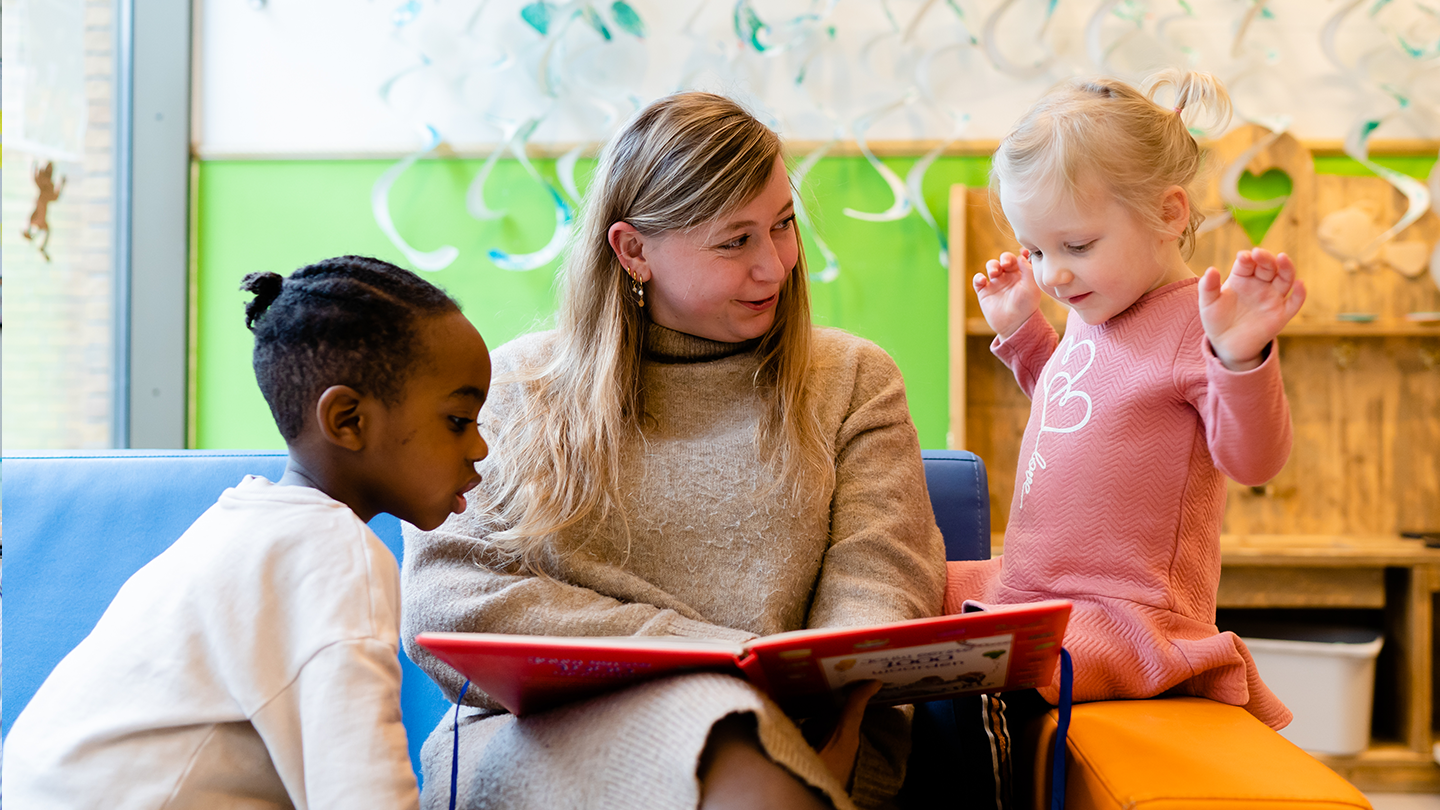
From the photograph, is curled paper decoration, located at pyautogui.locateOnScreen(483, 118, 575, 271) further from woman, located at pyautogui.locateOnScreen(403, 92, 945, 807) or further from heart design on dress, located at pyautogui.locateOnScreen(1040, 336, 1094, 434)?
heart design on dress, located at pyautogui.locateOnScreen(1040, 336, 1094, 434)

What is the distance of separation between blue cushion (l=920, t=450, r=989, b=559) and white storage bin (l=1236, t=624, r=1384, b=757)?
1.16 m

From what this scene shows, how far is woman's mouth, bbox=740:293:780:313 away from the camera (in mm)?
1188

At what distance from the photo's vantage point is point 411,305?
876 millimetres

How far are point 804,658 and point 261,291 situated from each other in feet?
1.94

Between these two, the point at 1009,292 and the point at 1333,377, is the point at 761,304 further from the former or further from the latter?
the point at 1333,377

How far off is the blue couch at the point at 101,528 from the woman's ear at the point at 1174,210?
1.55 feet

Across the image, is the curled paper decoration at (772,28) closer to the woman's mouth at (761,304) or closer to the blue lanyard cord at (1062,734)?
the woman's mouth at (761,304)

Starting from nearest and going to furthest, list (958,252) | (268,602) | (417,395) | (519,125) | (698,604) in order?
(268,602) → (417,395) → (698,604) → (958,252) → (519,125)

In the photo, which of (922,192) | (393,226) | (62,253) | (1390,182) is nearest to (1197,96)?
(922,192)

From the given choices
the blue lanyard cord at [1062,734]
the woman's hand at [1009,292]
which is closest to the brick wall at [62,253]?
the woman's hand at [1009,292]

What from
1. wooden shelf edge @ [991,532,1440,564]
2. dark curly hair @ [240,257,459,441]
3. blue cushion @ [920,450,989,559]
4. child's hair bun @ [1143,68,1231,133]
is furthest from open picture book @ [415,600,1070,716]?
wooden shelf edge @ [991,532,1440,564]

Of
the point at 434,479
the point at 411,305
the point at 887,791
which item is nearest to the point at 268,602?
the point at 434,479

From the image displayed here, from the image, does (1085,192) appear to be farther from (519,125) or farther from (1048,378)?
(519,125)

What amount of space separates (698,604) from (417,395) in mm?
434
